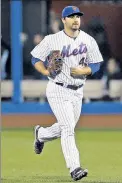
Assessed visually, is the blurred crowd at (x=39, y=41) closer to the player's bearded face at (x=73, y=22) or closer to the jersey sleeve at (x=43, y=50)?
the jersey sleeve at (x=43, y=50)

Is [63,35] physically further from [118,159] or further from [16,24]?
[16,24]

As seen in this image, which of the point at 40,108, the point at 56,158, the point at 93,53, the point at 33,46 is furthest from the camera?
the point at 33,46

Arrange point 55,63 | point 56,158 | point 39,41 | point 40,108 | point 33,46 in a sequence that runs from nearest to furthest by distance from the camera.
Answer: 1. point 55,63
2. point 56,158
3. point 40,108
4. point 39,41
5. point 33,46

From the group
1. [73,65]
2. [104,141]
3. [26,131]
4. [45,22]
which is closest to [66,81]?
[73,65]

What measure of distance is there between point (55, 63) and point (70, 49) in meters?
0.23

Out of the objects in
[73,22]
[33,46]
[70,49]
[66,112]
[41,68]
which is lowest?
[33,46]

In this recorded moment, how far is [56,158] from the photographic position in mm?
9273

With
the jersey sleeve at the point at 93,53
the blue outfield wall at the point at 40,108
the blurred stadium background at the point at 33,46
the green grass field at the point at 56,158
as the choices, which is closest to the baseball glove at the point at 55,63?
the jersey sleeve at the point at 93,53

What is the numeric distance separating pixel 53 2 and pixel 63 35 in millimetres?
7788

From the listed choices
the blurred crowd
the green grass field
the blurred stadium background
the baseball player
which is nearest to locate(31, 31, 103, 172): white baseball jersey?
the baseball player

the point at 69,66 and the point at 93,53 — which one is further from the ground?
the point at 93,53

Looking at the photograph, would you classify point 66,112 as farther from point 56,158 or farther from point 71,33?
point 56,158

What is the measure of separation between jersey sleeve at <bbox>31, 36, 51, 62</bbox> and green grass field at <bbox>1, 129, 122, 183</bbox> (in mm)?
1226

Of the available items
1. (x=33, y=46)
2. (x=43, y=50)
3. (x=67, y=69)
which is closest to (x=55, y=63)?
(x=67, y=69)
